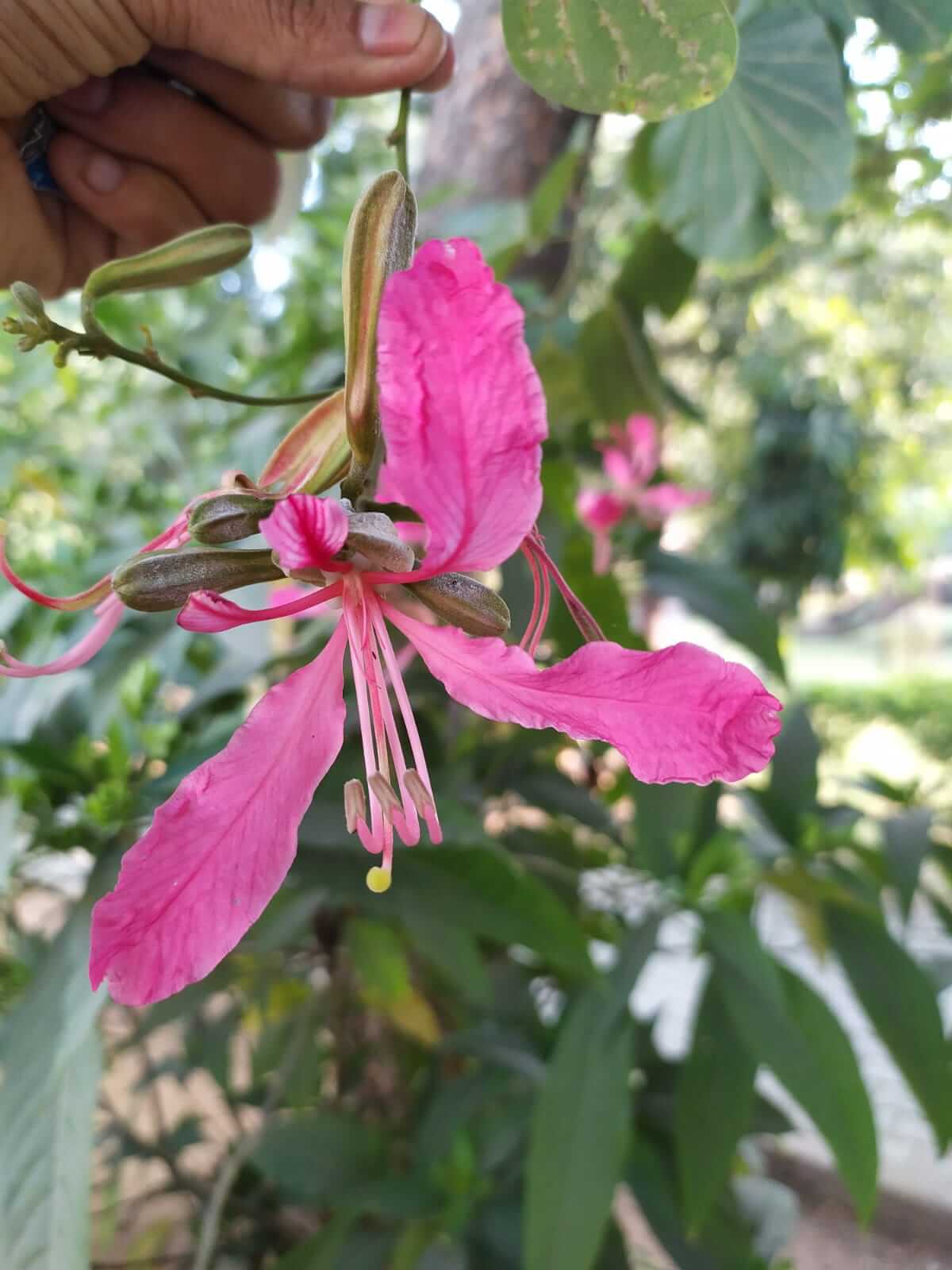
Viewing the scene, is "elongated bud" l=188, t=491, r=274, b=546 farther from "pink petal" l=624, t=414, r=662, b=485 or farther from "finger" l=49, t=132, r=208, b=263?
"pink petal" l=624, t=414, r=662, b=485

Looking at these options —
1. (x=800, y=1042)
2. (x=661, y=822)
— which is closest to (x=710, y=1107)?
(x=800, y=1042)

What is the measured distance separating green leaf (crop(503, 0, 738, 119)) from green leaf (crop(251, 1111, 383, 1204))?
715mm

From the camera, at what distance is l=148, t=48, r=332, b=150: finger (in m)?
0.38

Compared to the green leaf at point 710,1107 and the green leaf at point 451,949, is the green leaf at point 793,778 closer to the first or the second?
the green leaf at point 710,1107

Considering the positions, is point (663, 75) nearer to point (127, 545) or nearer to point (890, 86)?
point (890, 86)

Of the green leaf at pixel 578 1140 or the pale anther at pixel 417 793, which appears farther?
the green leaf at pixel 578 1140

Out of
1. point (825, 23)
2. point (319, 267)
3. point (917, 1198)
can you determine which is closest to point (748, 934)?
point (825, 23)

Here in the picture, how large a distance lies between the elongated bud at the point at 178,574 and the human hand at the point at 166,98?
19 cm

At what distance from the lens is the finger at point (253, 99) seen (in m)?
0.38

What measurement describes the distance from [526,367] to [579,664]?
0.25 feet

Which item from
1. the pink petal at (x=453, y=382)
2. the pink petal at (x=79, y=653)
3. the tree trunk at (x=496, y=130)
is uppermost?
the pink petal at (x=453, y=382)

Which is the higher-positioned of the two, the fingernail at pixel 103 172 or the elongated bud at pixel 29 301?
the elongated bud at pixel 29 301

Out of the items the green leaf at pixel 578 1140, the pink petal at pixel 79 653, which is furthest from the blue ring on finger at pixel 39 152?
the green leaf at pixel 578 1140

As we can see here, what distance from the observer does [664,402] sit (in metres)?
0.71
